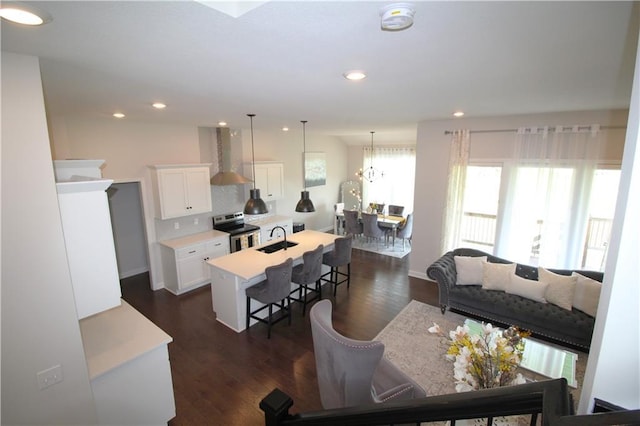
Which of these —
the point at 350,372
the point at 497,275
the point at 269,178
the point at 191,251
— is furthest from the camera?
the point at 269,178

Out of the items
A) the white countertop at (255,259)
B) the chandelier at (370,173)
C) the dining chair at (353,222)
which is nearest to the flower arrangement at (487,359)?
the white countertop at (255,259)

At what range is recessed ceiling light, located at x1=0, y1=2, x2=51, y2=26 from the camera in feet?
3.63

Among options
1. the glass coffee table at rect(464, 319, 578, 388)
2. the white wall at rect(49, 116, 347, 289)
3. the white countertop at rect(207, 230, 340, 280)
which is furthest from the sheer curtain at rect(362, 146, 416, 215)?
the glass coffee table at rect(464, 319, 578, 388)

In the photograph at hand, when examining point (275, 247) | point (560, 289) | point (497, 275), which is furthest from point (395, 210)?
point (560, 289)

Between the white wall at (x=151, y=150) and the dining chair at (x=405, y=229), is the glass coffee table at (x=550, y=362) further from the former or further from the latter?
the white wall at (x=151, y=150)

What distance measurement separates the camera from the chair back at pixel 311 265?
4.30 meters

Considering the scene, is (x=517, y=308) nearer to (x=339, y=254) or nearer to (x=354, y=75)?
(x=339, y=254)

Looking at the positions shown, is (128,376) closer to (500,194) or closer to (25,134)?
(25,134)

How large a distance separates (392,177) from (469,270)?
516 cm

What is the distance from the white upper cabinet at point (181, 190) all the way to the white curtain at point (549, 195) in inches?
207

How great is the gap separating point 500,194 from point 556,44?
3716 millimetres

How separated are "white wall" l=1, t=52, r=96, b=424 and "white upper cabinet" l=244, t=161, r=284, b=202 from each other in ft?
16.3

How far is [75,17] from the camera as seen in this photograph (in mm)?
1231

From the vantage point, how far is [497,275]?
4156 mm
